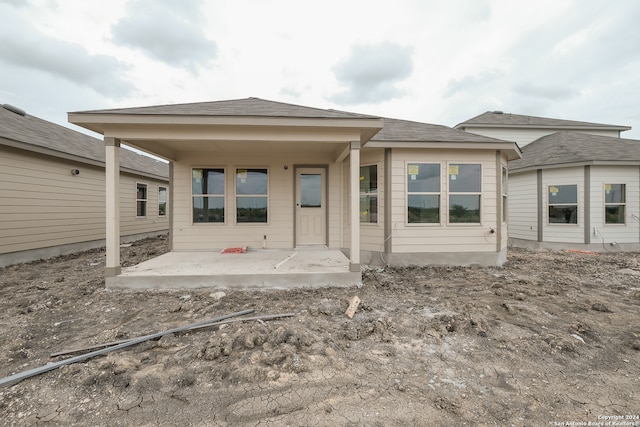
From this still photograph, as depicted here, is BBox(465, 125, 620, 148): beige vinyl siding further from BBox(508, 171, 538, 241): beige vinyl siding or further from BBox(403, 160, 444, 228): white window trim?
BBox(403, 160, 444, 228): white window trim

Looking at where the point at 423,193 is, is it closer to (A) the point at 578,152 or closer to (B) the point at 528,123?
(A) the point at 578,152

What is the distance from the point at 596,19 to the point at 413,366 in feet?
50.4

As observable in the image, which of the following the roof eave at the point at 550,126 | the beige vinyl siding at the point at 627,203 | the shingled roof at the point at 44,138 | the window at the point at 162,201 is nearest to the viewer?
the shingled roof at the point at 44,138

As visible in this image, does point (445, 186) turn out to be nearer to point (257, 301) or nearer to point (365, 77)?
point (257, 301)

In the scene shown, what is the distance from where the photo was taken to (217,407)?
→ 183cm

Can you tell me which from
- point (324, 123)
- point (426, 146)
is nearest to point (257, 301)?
point (324, 123)

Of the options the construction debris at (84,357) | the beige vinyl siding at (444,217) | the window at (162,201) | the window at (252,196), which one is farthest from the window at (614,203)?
the window at (162,201)

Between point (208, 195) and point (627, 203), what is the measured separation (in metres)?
12.2

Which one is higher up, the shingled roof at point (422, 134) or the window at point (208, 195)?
the shingled roof at point (422, 134)

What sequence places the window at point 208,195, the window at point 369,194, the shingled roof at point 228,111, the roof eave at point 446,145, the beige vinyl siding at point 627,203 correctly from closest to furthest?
the shingled roof at point 228,111
the roof eave at point 446,145
the window at point 369,194
the window at point 208,195
the beige vinyl siding at point 627,203

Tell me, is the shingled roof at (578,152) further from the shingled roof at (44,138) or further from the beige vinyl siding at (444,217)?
the shingled roof at (44,138)

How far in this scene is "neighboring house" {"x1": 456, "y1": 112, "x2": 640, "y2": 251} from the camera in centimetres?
800

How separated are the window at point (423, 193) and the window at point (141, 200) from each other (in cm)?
1043

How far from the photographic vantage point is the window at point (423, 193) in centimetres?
612
